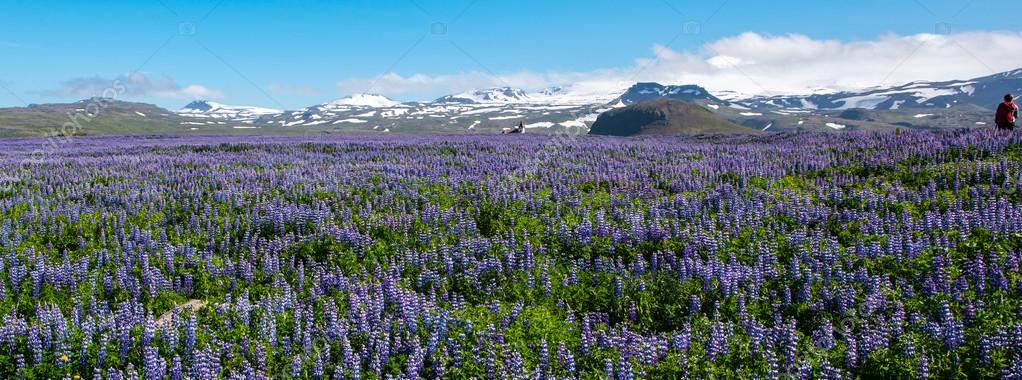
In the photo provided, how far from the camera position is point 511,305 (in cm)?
662

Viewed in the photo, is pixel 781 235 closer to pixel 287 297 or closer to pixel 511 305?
pixel 511 305

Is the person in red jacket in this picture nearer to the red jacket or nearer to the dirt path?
the red jacket

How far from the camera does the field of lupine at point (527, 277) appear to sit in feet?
16.7

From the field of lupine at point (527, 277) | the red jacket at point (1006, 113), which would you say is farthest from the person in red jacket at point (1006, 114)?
the field of lupine at point (527, 277)

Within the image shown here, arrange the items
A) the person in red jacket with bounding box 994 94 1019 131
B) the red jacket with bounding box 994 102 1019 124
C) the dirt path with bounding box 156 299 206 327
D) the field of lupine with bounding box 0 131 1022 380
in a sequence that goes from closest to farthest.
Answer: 1. the field of lupine with bounding box 0 131 1022 380
2. the dirt path with bounding box 156 299 206 327
3. the person in red jacket with bounding box 994 94 1019 131
4. the red jacket with bounding box 994 102 1019 124

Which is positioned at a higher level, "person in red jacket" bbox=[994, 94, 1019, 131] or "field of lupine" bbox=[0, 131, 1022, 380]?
"person in red jacket" bbox=[994, 94, 1019, 131]

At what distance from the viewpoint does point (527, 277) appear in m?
7.33

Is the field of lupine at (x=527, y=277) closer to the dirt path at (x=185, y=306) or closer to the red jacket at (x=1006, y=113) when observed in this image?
the dirt path at (x=185, y=306)

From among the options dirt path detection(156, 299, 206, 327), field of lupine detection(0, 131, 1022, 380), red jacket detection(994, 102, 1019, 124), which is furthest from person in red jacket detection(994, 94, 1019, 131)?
dirt path detection(156, 299, 206, 327)

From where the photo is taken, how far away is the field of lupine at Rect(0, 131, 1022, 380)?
5.10 m

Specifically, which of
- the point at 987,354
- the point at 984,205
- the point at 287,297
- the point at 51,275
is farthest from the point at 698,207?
the point at 51,275

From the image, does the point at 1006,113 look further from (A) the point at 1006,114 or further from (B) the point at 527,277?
(B) the point at 527,277

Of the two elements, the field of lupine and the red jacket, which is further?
the red jacket

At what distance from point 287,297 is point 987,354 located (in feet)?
18.6
